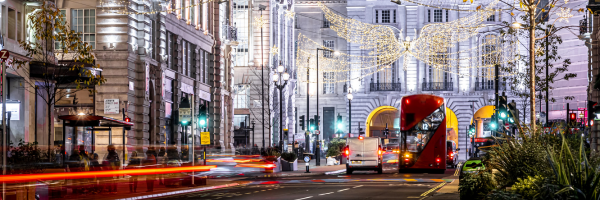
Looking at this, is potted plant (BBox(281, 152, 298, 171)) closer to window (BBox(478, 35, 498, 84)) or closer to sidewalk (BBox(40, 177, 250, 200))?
sidewalk (BBox(40, 177, 250, 200))

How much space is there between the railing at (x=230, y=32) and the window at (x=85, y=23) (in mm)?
22203

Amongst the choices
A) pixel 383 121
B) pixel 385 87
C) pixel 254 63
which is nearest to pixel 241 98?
pixel 254 63

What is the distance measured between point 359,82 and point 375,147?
42.0m

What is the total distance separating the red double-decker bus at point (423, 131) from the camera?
1479 inches

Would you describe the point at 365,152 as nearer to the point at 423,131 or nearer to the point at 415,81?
the point at 423,131

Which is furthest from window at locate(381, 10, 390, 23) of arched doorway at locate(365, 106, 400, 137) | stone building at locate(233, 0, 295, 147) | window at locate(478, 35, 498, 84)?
stone building at locate(233, 0, 295, 147)

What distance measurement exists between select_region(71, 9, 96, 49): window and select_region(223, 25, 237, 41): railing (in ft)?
72.8

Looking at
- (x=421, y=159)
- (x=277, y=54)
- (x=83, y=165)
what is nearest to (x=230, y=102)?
(x=277, y=54)

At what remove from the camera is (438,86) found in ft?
275

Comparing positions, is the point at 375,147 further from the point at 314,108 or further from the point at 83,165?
the point at 314,108

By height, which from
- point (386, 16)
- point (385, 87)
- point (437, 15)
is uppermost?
point (437, 15)

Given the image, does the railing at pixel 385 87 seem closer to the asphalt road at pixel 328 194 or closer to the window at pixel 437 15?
the window at pixel 437 15

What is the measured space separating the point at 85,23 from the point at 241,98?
42.3 meters

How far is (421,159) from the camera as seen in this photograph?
38656 mm
